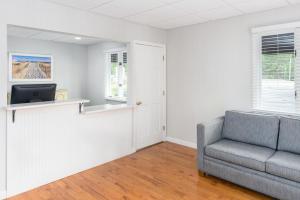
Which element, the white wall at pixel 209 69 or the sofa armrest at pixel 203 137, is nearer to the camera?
the sofa armrest at pixel 203 137

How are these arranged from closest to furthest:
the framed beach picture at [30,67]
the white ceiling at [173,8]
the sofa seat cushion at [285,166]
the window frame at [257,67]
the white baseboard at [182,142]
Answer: the sofa seat cushion at [285,166] → the white ceiling at [173,8] → the window frame at [257,67] → the white baseboard at [182,142] → the framed beach picture at [30,67]

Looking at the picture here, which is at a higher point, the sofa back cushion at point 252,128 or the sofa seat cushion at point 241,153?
the sofa back cushion at point 252,128

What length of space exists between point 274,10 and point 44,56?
4.82 m

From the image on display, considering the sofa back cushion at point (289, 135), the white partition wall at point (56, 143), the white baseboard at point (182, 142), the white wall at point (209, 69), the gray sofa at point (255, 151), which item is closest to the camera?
the gray sofa at point (255, 151)

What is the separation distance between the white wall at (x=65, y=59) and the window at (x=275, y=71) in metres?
4.43

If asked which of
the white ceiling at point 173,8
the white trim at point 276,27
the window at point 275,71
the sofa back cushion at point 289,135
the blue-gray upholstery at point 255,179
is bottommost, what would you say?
the blue-gray upholstery at point 255,179

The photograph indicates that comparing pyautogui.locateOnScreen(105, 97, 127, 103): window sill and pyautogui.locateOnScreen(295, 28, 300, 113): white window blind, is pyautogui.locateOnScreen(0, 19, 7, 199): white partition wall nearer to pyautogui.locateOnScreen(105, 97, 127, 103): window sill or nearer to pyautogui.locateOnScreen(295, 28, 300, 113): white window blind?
pyautogui.locateOnScreen(105, 97, 127, 103): window sill

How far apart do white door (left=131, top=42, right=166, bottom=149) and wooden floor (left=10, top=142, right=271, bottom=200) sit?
30.7 inches

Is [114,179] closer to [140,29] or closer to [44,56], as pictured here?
[140,29]

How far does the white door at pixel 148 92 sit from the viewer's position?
4.11 metres

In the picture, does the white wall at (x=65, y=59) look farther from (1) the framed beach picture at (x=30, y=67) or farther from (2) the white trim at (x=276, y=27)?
(2) the white trim at (x=276, y=27)

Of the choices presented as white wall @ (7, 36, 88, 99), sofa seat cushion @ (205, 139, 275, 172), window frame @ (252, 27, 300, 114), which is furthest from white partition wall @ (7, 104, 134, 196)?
white wall @ (7, 36, 88, 99)

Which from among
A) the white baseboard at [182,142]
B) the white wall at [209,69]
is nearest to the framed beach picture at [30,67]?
the white wall at [209,69]

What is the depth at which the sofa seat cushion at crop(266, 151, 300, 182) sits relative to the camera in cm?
232
